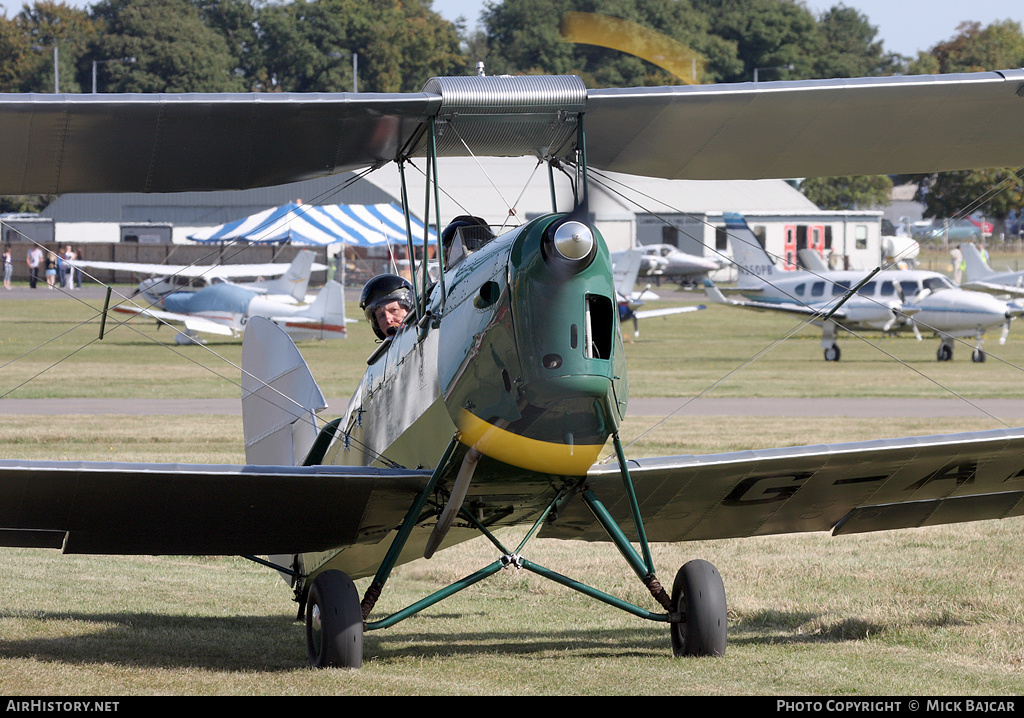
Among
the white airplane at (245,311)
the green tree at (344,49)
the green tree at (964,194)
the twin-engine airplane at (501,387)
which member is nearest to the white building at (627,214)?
the green tree at (964,194)

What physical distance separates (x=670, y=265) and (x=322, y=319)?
30.8 metres

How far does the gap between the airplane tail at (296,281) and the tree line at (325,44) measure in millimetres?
55476

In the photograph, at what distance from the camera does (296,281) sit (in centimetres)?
3438

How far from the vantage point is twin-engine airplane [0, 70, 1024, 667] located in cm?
530

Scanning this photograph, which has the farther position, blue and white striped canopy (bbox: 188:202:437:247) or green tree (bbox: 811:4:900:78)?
green tree (bbox: 811:4:900:78)

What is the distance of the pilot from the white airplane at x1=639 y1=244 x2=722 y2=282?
51.7 metres

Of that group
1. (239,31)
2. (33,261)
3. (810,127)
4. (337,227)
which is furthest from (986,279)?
(239,31)

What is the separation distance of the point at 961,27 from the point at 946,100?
4503 inches

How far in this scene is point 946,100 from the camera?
724cm

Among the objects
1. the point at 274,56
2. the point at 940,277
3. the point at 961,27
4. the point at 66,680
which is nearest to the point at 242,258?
the point at 940,277

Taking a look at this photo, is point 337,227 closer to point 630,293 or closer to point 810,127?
point 630,293

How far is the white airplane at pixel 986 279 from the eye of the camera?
122 feet

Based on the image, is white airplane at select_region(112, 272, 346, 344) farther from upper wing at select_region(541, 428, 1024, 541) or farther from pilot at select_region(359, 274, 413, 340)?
upper wing at select_region(541, 428, 1024, 541)

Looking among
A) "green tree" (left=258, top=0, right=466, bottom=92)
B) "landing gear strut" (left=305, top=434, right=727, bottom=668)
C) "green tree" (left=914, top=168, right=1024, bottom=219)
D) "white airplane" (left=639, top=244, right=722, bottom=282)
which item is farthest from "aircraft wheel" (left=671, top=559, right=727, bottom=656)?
"green tree" (left=258, top=0, right=466, bottom=92)
